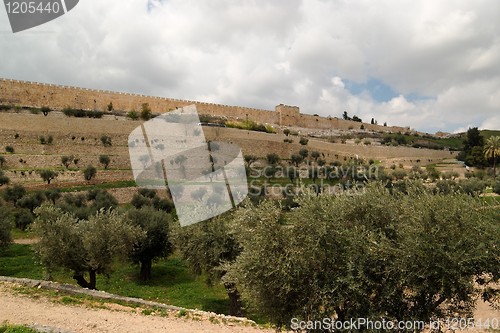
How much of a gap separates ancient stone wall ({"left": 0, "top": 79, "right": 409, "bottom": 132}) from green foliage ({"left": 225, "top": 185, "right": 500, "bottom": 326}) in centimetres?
6074

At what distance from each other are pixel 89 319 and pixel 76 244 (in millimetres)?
5136

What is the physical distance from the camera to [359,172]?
44812 millimetres

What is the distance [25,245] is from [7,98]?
143 ft

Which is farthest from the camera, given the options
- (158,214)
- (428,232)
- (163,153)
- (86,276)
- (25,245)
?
(163,153)

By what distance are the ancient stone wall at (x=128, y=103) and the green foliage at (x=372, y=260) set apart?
6074 centimetres

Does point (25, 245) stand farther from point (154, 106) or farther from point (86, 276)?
point (154, 106)

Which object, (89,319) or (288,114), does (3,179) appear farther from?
(288,114)

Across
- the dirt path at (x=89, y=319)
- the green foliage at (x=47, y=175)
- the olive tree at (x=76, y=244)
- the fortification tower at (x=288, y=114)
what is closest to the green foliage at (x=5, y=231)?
the olive tree at (x=76, y=244)

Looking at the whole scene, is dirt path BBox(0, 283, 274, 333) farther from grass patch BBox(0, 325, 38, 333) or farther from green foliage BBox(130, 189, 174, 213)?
green foliage BBox(130, 189, 174, 213)

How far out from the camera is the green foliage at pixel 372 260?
709 cm

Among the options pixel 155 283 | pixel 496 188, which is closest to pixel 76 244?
pixel 155 283

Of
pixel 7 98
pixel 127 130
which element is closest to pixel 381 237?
pixel 127 130

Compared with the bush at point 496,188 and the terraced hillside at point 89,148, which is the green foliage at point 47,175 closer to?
the terraced hillside at point 89,148

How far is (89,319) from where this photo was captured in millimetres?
9438
